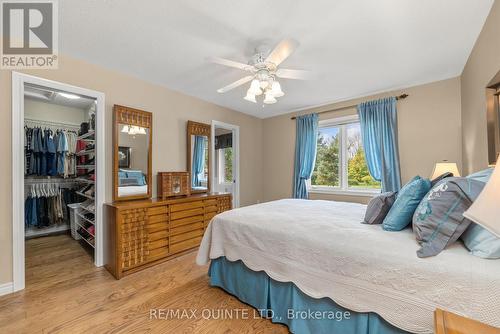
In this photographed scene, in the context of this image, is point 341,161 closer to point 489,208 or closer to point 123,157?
point 489,208

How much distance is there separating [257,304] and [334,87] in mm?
3058

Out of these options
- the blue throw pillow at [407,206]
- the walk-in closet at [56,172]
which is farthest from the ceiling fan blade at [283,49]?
the walk-in closet at [56,172]

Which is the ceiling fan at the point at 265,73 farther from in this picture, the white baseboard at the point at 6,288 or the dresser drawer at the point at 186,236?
the white baseboard at the point at 6,288

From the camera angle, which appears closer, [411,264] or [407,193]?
[411,264]

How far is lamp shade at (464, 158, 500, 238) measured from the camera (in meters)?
0.74

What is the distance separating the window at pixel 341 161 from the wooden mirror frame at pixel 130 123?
296 centimetres

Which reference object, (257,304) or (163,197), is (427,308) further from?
(163,197)

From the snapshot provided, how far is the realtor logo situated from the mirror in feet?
5.94

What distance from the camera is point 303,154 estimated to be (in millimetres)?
4301

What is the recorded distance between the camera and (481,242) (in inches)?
43.3

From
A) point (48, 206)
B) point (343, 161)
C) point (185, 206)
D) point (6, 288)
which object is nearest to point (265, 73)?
point (185, 206)

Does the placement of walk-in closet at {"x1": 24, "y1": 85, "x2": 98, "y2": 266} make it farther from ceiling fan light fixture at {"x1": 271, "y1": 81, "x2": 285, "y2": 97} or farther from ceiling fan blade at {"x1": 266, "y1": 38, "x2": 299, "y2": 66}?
ceiling fan blade at {"x1": 266, "y1": 38, "x2": 299, "y2": 66}

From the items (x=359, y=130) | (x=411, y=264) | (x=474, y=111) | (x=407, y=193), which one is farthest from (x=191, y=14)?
(x=359, y=130)

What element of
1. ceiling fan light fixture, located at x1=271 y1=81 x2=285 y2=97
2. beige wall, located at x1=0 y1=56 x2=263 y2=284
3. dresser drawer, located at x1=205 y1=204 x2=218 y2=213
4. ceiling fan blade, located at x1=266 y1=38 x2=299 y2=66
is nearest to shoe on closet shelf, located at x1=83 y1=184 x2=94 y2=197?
beige wall, located at x1=0 y1=56 x2=263 y2=284
